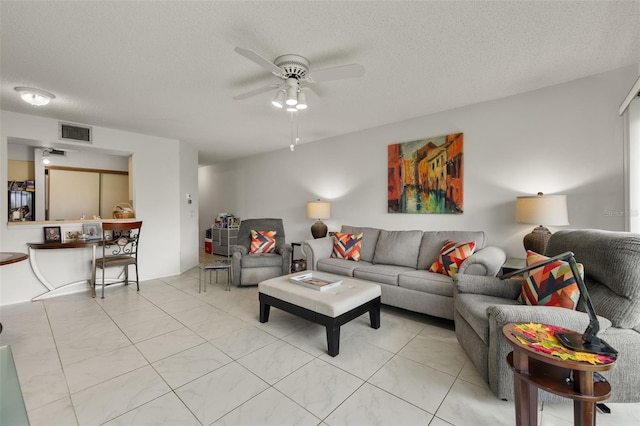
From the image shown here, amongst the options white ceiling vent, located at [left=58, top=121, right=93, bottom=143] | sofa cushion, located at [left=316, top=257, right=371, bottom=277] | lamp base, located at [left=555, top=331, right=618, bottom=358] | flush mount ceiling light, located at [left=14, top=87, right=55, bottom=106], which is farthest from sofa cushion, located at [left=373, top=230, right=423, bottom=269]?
white ceiling vent, located at [left=58, top=121, right=93, bottom=143]

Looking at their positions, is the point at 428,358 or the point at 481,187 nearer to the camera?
the point at 428,358

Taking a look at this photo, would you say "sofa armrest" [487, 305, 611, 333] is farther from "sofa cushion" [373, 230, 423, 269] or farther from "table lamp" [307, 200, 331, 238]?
"table lamp" [307, 200, 331, 238]

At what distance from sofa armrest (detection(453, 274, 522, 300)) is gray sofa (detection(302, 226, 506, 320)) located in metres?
0.31

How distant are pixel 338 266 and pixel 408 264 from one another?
87 cm

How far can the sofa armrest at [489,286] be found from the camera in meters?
2.13

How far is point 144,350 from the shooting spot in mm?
2215

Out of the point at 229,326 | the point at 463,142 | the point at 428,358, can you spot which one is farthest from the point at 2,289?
the point at 463,142

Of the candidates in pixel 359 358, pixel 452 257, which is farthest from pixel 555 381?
pixel 452 257

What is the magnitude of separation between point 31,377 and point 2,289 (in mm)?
2404

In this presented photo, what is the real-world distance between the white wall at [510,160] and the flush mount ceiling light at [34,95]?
316cm

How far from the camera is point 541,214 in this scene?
2.53 meters

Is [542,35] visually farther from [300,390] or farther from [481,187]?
[300,390]

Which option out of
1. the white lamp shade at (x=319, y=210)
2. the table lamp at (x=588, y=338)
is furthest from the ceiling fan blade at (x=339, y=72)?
the white lamp shade at (x=319, y=210)

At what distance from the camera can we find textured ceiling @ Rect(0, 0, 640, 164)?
5.61 ft
